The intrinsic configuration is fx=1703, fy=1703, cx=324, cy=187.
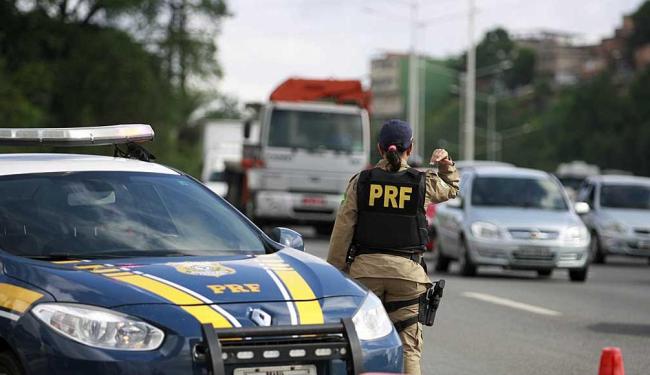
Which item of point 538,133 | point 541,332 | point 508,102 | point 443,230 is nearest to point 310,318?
point 541,332

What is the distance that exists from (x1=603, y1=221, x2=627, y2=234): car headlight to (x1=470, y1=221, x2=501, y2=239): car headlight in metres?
7.73

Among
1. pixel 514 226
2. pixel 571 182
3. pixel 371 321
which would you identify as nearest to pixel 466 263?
pixel 514 226

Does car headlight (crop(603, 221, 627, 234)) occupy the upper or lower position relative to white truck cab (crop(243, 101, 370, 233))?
lower

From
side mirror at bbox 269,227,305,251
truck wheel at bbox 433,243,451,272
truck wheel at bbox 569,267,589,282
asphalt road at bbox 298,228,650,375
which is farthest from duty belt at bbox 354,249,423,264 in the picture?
truck wheel at bbox 433,243,451,272

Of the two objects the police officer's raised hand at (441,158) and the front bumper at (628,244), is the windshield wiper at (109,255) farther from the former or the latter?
the front bumper at (628,244)

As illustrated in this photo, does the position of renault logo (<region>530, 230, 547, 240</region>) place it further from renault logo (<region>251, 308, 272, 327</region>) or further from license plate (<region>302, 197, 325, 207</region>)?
renault logo (<region>251, 308, 272, 327</region>)

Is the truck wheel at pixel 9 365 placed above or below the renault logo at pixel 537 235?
above

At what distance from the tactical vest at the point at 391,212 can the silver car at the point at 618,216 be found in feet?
72.6

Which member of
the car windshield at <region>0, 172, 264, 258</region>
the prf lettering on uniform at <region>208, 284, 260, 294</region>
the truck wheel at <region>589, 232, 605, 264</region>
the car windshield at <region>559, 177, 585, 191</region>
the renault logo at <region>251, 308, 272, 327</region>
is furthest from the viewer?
the car windshield at <region>559, 177, 585, 191</region>

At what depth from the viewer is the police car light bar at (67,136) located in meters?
8.82

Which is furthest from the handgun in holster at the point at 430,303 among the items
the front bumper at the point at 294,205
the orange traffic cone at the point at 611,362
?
the front bumper at the point at 294,205

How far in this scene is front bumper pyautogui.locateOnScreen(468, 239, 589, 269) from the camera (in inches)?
906

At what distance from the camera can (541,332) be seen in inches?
593

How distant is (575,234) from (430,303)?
48.6 feet
